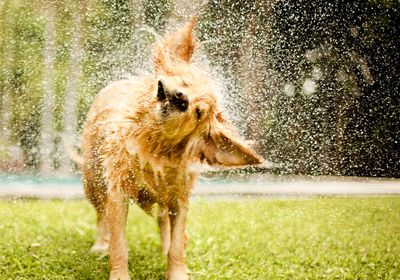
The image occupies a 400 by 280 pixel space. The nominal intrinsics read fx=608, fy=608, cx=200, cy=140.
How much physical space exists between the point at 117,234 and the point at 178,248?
0.37m

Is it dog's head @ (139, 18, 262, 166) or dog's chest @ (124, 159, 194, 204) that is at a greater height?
dog's head @ (139, 18, 262, 166)

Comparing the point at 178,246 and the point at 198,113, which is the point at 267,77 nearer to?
the point at 178,246

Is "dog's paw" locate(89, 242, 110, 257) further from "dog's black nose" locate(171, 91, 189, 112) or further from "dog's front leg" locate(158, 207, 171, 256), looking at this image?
"dog's black nose" locate(171, 91, 189, 112)

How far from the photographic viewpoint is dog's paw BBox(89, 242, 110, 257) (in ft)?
14.1

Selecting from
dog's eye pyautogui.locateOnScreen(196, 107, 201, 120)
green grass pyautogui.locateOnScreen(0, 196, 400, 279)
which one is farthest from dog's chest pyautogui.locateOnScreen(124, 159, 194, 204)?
green grass pyautogui.locateOnScreen(0, 196, 400, 279)

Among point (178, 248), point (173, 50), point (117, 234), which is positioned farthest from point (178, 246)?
point (173, 50)

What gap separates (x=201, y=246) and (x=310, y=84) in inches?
180

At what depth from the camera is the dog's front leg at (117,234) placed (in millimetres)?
3371

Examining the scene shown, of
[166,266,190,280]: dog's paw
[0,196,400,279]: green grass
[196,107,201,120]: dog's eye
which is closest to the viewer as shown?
[196,107,201,120]: dog's eye

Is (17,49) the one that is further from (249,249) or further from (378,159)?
(249,249)

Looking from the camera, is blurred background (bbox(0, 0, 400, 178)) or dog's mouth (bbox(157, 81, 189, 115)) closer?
dog's mouth (bbox(157, 81, 189, 115))

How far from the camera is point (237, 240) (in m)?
5.00

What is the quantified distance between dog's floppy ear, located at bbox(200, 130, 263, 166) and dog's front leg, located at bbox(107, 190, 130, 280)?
52 cm

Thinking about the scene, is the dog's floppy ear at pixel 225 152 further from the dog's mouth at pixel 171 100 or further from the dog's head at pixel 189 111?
the dog's mouth at pixel 171 100
